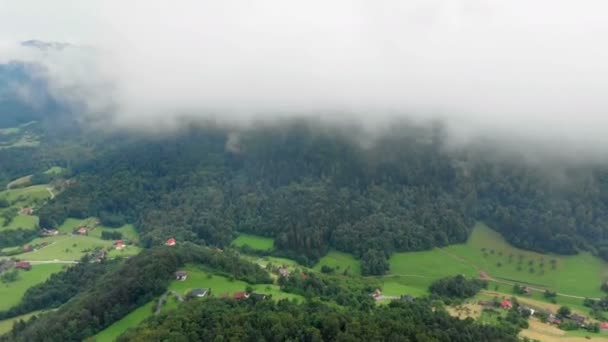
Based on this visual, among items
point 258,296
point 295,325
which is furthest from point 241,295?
point 295,325

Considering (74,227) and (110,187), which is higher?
(110,187)

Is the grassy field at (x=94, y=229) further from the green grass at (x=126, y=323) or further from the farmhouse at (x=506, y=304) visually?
the farmhouse at (x=506, y=304)

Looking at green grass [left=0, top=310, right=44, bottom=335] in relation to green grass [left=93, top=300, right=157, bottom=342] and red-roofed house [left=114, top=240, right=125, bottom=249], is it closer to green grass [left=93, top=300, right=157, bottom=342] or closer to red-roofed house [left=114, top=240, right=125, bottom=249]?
green grass [left=93, top=300, right=157, bottom=342]

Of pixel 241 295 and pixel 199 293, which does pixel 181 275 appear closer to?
pixel 199 293

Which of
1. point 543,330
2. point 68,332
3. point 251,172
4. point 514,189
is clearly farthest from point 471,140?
point 68,332

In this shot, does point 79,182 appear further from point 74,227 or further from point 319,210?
point 319,210

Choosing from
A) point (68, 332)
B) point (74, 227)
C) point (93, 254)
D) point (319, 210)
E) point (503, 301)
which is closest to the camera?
point (68, 332)

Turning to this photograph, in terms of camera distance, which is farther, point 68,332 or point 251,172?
point 251,172
